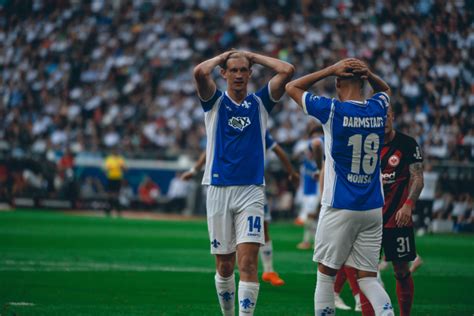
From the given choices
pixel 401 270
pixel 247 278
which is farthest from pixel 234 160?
pixel 401 270

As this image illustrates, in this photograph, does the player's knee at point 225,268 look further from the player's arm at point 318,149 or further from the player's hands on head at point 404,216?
Result: the player's arm at point 318,149

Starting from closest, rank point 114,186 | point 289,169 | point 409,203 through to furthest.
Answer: point 409,203 → point 289,169 → point 114,186

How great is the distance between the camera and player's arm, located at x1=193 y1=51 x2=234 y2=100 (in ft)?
28.0

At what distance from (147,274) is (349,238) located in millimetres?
6675

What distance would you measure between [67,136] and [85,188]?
3155mm

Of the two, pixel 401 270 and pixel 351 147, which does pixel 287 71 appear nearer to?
pixel 351 147

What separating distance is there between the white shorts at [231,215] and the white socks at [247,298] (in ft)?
1.47

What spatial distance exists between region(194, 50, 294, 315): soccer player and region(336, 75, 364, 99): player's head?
50.0 inches

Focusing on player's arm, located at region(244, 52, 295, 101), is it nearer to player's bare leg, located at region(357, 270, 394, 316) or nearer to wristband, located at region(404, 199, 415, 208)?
wristband, located at region(404, 199, 415, 208)

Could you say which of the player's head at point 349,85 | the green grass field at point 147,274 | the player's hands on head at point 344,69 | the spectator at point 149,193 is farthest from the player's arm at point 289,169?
the spectator at point 149,193

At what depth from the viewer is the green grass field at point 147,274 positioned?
10422mm

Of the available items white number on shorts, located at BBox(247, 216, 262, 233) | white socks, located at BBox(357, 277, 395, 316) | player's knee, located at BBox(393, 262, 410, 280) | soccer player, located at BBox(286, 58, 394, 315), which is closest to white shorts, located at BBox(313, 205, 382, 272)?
soccer player, located at BBox(286, 58, 394, 315)

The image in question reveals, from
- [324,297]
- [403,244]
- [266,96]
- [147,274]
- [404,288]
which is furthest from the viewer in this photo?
[147,274]

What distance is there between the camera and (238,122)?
8.63m
